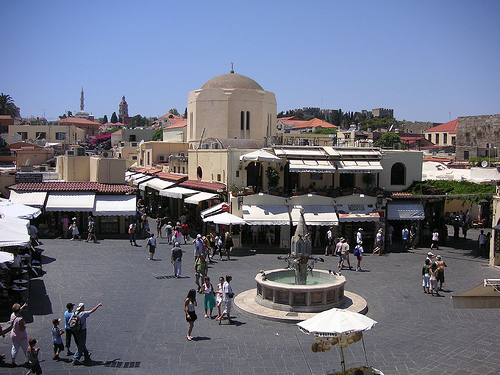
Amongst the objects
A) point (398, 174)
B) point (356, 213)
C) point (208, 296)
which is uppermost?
point (398, 174)

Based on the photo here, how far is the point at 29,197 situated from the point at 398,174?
2117 cm

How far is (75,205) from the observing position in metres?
30.1

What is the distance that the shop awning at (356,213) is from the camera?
29875mm

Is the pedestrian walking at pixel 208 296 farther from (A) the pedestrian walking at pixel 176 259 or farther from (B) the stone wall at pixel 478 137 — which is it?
(B) the stone wall at pixel 478 137

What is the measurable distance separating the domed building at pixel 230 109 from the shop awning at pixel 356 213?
14420 mm

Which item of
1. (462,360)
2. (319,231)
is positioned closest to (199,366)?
(462,360)

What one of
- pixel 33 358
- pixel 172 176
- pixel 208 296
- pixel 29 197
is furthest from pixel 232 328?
pixel 172 176

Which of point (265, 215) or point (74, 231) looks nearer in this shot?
point (74, 231)

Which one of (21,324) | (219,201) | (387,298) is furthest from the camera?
(219,201)

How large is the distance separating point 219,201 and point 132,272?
10.7 m

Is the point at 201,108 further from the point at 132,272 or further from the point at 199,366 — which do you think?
the point at 199,366

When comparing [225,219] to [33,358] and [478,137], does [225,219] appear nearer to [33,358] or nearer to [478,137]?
[33,358]

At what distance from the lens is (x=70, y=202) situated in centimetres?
3034

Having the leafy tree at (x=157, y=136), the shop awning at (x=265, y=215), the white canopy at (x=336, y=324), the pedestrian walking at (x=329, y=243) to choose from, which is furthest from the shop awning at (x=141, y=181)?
the leafy tree at (x=157, y=136)
